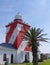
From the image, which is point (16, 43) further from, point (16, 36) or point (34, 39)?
point (34, 39)

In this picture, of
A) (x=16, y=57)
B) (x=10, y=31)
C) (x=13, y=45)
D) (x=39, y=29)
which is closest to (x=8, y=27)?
(x=10, y=31)

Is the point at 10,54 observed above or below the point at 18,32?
below

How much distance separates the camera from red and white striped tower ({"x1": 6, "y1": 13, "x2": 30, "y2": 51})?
164 feet

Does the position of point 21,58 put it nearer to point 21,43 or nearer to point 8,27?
point 21,43

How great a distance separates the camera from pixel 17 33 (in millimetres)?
50219

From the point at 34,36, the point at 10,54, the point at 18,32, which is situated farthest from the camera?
the point at 18,32

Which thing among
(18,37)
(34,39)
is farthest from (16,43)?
(34,39)

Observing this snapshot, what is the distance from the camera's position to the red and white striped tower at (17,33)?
164 ft

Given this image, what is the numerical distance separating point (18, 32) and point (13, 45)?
3.73 m

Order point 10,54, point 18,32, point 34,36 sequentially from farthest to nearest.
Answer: point 18,32, point 10,54, point 34,36

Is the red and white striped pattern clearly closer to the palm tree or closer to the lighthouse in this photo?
the lighthouse

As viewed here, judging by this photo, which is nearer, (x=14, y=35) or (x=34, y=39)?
(x=34, y=39)

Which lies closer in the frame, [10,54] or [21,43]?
[10,54]

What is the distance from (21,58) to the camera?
49.4 metres
